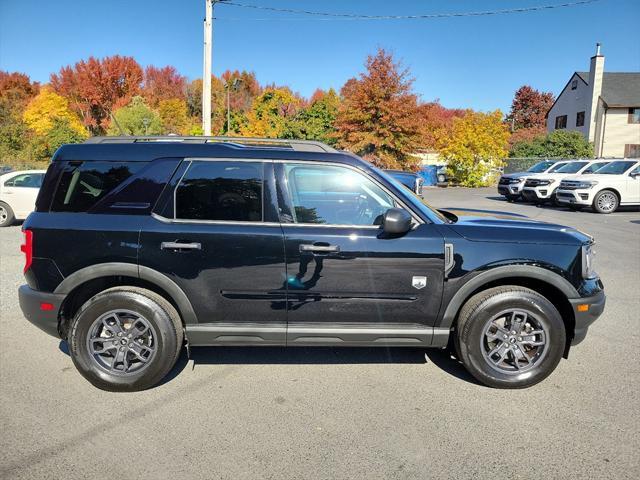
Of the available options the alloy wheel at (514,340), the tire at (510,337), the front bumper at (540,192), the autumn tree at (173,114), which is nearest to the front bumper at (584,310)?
the tire at (510,337)

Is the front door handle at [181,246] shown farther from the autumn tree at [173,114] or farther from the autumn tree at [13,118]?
the autumn tree at [173,114]

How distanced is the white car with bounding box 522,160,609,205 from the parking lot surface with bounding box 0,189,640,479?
14.8 metres

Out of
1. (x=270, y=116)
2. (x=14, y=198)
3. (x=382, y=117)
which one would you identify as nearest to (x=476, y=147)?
(x=382, y=117)

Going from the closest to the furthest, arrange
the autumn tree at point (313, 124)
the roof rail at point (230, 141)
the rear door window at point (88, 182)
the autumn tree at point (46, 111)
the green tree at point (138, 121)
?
the rear door window at point (88, 182), the roof rail at point (230, 141), the autumn tree at point (313, 124), the green tree at point (138, 121), the autumn tree at point (46, 111)

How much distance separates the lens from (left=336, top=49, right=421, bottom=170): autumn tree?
25875 millimetres

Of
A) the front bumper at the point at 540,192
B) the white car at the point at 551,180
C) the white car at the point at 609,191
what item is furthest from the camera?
the front bumper at the point at 540,192

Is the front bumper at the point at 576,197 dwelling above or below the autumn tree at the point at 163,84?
below

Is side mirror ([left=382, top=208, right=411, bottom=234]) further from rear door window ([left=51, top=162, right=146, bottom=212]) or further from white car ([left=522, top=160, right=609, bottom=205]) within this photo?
white car ([left=522, top=160, right=609, bottom=205])

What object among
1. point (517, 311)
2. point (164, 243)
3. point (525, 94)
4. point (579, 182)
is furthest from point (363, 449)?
point (525, 94)

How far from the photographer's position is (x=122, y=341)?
11.8ft

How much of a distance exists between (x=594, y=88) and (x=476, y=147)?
17.9 metres

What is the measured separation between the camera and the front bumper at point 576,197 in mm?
15695

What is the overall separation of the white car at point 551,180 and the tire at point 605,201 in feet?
5.92

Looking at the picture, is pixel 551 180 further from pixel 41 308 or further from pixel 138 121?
pixel 138 121
